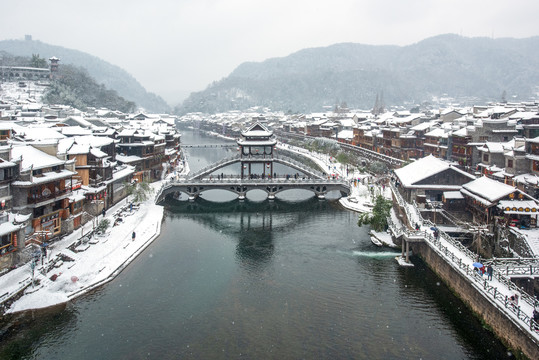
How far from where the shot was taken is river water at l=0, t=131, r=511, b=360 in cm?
2398

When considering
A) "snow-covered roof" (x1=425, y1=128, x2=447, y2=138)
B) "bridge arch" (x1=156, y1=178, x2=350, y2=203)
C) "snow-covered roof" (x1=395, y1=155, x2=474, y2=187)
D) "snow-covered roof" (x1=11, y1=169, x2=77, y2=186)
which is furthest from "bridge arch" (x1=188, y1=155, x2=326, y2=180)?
"snow-covered roof" (x1=11, y1=169, x2=77, y2=186)

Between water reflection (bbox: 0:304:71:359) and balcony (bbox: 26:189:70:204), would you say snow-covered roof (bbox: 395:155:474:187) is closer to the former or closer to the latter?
water reflection (bbox: 0:304:71:359)

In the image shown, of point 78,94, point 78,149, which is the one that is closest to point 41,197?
point 78,149

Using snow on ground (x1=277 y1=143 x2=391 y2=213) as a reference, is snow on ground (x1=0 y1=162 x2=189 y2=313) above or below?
below

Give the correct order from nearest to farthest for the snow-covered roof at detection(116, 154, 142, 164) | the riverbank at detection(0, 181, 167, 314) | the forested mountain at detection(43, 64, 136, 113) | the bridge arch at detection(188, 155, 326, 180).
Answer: the riverbank at detection(0, 181, 167, 314)
the snow-covered roof at detection(116, 154, 142, 164)
the bridge arch at detection(188, 155, 326, 180)
the forested mountain at detection(43, 64, 136, 113)

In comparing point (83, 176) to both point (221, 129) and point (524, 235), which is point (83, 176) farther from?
point (221, 129)

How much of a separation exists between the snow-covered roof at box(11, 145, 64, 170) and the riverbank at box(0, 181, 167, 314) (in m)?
6.39

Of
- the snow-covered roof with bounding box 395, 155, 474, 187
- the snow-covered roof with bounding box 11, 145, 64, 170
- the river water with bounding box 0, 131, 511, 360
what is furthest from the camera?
the snow-covered roof with bounding box 395, 155, 474, 187

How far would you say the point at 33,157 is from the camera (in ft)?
120

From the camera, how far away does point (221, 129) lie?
603 ft

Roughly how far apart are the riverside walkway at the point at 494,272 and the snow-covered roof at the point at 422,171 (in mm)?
4610

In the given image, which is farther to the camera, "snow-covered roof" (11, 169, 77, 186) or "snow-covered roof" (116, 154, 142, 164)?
"snow-covered roof" (116, 154, 142, 164)

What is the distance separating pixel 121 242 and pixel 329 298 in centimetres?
1954

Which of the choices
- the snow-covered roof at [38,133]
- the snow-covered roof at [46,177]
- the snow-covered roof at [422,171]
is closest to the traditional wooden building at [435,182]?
the snow-covered roof at [422,171]
